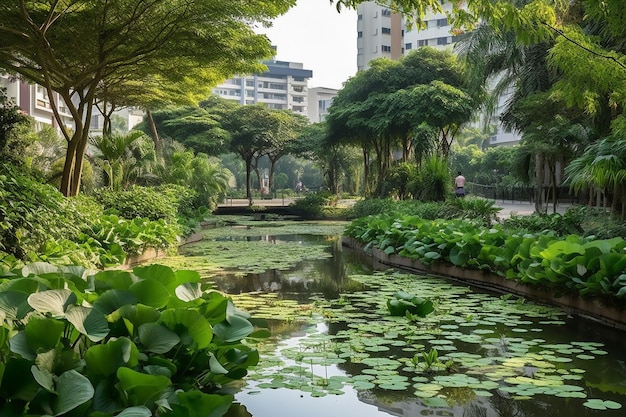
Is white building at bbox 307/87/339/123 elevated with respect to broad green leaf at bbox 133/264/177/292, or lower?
elevated

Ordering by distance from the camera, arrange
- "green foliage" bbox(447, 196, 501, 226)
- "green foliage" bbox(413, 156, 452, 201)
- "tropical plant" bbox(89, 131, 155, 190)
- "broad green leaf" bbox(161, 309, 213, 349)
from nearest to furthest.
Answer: "broad green leaf" bbox(161, 309, 213, 349)
"green foliage" bbox(447, 196, 501, 226)
"tropical plant" bbox(89, 131, 155, 190)
"green foliage" bbox(413, 156, 452, 201)

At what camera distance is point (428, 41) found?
2751 inches

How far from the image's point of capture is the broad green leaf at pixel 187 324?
327 cm

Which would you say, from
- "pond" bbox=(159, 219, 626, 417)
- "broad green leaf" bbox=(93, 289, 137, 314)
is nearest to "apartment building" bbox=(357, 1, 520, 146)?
"pond" bbox=(159, 219, 626, 417)

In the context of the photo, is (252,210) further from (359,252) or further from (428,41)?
(428,41)

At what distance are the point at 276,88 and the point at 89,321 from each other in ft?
335

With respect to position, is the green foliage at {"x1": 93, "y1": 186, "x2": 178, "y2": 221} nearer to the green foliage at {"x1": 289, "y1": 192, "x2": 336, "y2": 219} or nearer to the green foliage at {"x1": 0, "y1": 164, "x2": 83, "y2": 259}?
the green foliage at {"x1": 0, "y1": 164, "x2": 83, "y2": 259}

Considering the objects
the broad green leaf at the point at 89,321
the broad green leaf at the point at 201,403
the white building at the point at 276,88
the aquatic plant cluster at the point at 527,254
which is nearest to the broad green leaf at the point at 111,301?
the broad green leaf at the point at 89,321

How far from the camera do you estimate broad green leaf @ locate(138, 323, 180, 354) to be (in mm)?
3127

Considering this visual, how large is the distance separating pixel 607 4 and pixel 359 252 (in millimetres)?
7773

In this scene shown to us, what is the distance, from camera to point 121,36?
13.5 metres

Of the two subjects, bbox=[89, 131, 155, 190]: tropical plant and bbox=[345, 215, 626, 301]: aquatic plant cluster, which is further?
bbox=[89, 131, 155, 190]: tropical plant

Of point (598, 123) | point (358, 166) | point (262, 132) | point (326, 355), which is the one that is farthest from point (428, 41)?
point (326, 355)

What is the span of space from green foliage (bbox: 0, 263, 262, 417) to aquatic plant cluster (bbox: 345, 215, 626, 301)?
3.41 meters
